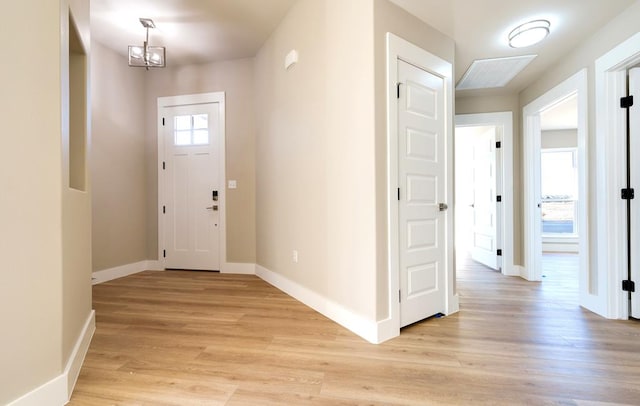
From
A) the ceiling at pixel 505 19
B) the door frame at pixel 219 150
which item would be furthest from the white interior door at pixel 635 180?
the door frame at pixel 219 150

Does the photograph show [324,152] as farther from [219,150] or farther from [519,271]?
[519,271]

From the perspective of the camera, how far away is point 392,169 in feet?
6.99

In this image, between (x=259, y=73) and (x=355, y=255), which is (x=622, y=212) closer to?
(x=355, y=255)

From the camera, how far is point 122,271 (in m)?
4.00

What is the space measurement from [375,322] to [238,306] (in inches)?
54.6

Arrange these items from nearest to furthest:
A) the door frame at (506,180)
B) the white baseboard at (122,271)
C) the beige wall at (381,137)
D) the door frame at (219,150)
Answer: the beige wall at (381,137) → the white baseboard at (122,271) → the door frame at (506,180) → the door frame at (219,150)

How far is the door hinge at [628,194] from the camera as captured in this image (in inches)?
96.2

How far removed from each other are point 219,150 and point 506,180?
4.01 m

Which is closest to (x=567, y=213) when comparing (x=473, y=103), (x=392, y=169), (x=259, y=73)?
(x=473, y=103)

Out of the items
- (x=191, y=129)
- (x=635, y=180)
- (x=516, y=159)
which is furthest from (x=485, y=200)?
(x=191, y=129)

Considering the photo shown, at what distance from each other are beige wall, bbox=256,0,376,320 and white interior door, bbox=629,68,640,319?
2.22 metres

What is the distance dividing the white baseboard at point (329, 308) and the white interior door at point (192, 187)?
51.3 inches

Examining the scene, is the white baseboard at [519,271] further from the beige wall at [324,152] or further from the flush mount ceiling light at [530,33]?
the beige wall at [324,152]

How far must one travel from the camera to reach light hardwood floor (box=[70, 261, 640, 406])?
1469mm
